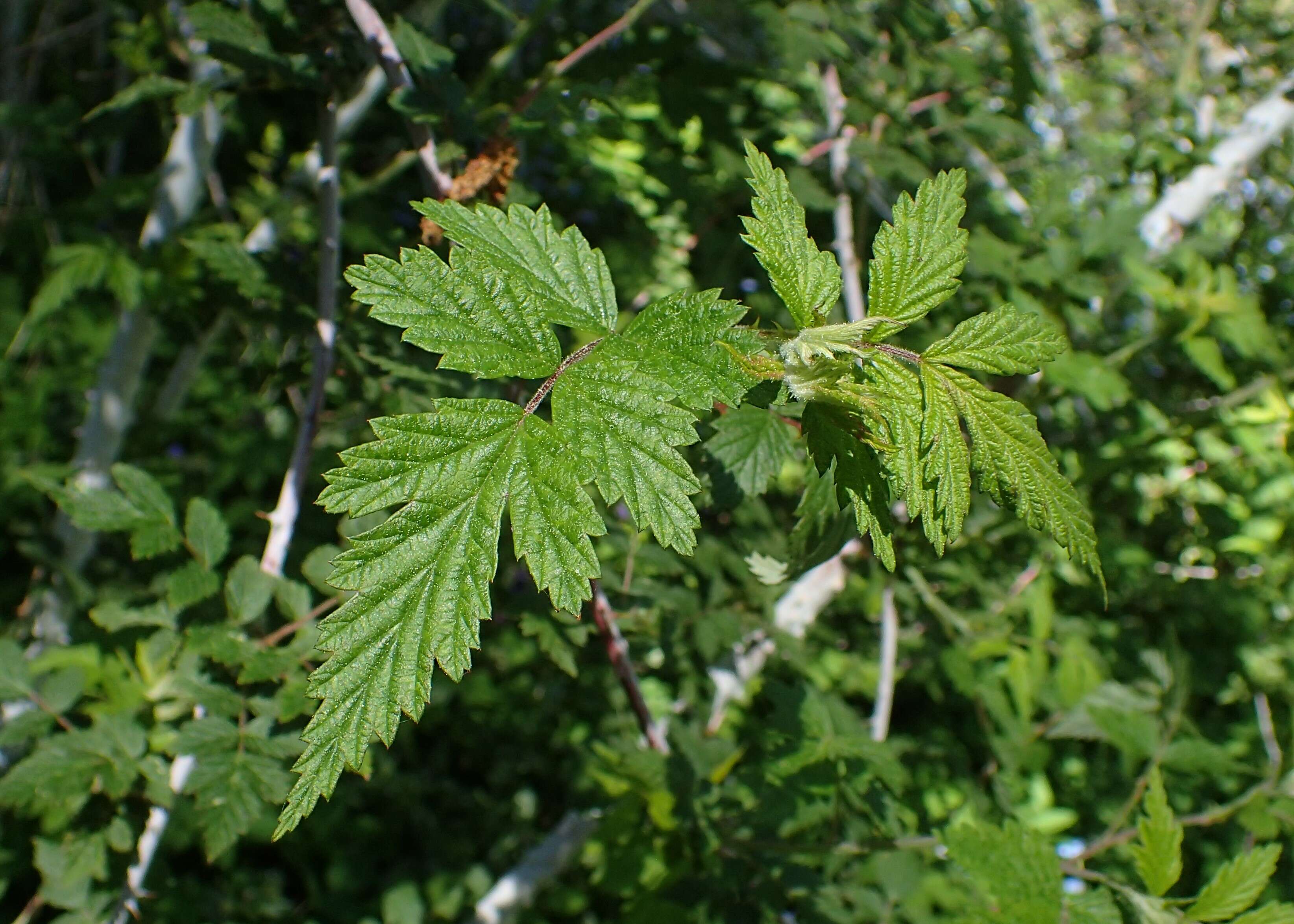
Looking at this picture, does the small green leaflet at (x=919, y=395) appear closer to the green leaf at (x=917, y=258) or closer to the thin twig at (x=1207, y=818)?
the green leaf at (x=917, y=258)

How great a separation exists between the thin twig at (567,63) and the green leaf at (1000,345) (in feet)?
2.68

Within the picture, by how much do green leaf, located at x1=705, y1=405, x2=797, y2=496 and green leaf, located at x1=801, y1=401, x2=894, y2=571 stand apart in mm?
242

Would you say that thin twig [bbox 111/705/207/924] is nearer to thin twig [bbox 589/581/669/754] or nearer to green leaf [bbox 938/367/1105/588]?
thin twig [bbox 589/581/669/754]

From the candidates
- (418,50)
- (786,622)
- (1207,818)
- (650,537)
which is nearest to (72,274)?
(418,50)

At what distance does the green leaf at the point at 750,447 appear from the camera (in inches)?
43.2

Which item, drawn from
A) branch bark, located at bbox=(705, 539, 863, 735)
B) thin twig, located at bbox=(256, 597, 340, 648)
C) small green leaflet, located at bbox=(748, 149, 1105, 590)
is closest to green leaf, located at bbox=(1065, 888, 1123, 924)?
small green leaflet, located at bbox=(748, 149, 1105, 590)

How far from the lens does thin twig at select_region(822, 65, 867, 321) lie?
1.83m

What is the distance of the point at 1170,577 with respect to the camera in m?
2.48

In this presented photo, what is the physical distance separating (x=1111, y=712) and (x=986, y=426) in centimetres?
113

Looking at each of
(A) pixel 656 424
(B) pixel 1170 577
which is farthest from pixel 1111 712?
(A) pixel 656 424

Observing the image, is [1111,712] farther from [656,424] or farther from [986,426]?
[656,424]

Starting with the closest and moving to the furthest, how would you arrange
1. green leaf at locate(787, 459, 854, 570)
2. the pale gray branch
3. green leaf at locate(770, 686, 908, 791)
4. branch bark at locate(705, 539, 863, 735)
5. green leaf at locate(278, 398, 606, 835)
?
green leaf at locate(278, 398, 606, 835) → green leaf at locate(787, 459, 854, 570) → green leaf at locate(770, 686, 908, 791) → branch bark at locate(705, 539, 863, 735) → the pale gray branch

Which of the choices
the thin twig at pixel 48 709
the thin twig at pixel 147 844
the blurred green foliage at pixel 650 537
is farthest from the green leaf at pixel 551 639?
the thin twig at pixel 48 709

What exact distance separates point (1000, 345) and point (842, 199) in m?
1.12
